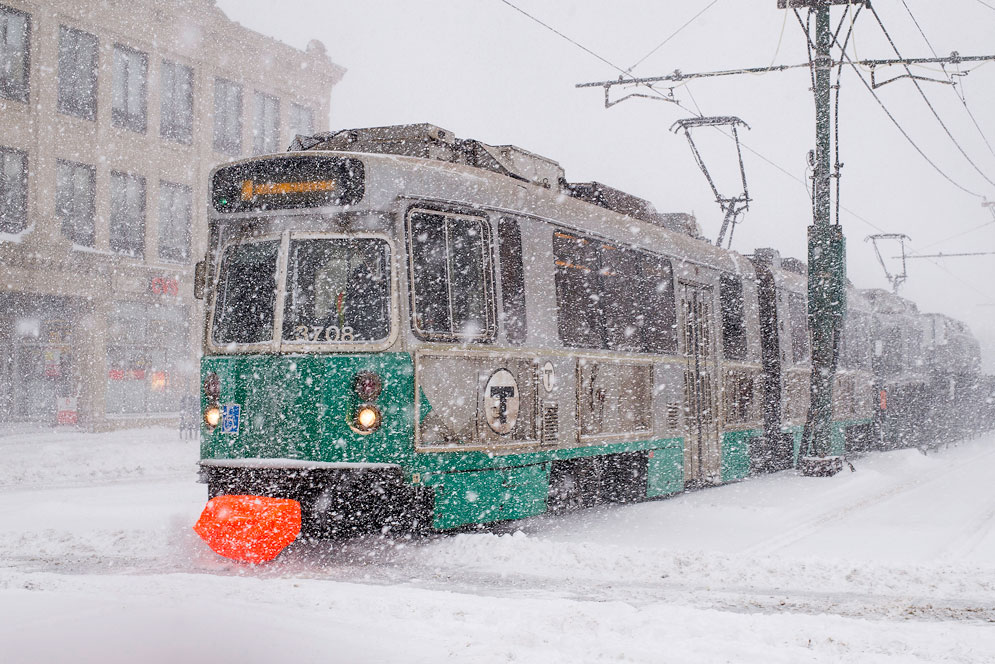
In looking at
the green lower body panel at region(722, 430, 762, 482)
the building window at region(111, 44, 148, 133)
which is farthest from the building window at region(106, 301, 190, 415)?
the green lower body panel at region(722, 430, 762, 482)

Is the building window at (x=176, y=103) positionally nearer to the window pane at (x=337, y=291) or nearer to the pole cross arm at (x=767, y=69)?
the pole cross arm at (x=767, y=69)

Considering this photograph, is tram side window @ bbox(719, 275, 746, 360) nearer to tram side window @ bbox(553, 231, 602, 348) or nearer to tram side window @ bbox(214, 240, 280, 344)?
tram side window @ bbox(553, 231, 602, 348)

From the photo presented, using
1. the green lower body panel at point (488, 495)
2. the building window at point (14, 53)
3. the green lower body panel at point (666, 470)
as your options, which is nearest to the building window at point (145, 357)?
the building window at point (14, 53)

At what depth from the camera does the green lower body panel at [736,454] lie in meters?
13.2

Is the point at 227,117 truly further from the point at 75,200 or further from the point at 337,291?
the point at 337,291

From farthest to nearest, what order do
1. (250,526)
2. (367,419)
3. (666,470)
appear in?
1. (666,470)
2. (367,419)
3. (250,526)

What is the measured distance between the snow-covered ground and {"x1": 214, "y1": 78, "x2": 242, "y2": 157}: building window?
20200 millimetres

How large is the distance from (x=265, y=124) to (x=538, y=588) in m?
27.5

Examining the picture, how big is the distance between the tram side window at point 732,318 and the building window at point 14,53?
1960cm

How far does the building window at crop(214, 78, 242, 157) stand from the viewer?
101 feet

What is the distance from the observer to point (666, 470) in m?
11.4

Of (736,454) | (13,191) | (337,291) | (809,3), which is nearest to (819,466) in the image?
(736,454)

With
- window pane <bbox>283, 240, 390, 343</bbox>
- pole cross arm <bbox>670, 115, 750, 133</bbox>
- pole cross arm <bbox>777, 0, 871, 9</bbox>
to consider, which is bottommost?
window pane <bbox>283, 240, 390, 343</bbox>

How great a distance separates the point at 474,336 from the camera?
8344 millimetres
